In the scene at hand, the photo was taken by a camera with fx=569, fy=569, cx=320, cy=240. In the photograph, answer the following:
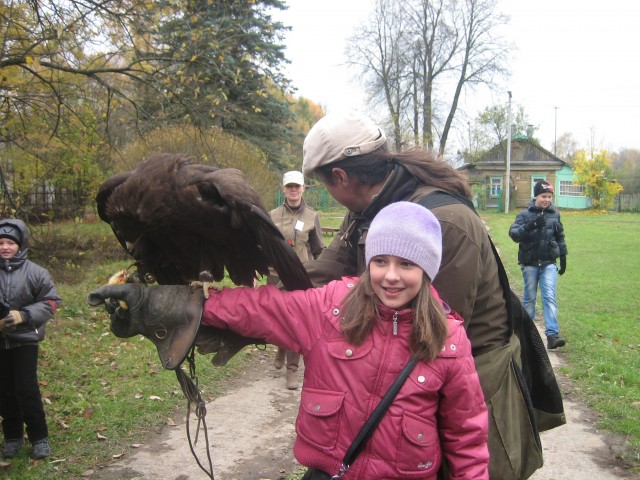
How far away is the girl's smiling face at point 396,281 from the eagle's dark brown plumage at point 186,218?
535 millimetres

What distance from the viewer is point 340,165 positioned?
2.18 meters

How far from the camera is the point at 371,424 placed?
5.65 ft

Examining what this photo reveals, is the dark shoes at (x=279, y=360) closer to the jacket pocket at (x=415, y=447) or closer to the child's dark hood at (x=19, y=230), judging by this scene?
the child's dark hood at (x=19, y=230)

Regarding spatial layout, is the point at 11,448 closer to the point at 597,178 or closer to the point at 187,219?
the point at 187,219

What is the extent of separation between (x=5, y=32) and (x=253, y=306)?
6.40 meters

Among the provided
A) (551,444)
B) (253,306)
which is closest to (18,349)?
(253,306)

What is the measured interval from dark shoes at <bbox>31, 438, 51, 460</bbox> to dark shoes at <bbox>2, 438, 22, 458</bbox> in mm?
110

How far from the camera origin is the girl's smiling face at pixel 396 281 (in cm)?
182

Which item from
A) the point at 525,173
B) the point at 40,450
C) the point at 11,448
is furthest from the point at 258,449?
the point at 525,173

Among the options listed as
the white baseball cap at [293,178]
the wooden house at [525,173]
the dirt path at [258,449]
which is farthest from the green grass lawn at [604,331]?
the wooden house at [525,173]

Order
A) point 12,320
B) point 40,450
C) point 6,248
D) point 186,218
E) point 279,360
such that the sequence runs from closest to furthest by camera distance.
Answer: point 186,218
point 12,320
point 40,450
point 6,248
point 279,360

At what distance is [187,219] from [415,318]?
4.05 feet

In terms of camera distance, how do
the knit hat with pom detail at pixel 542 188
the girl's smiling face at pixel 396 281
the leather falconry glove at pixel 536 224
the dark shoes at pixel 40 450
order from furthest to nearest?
the leather falconry glove at pixel 536 224 < the knit hat with pom detail at pixel 542 188 < the dark shoes at pixel 40 450 < the girl's smiling face at pixel 396 281

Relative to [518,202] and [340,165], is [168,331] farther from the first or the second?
[518,202]
